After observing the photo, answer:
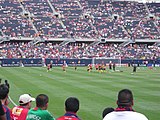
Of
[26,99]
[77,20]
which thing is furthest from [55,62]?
[26,99]

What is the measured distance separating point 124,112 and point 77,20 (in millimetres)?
86791

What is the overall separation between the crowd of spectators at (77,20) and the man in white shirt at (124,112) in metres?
77.9

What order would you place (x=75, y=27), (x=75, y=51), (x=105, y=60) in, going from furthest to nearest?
(x=75, y=27) < (x=75, y=51) < (x=105, y=60)

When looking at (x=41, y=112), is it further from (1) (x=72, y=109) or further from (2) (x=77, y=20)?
(2) (x=77, y=20)

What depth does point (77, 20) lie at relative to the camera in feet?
304

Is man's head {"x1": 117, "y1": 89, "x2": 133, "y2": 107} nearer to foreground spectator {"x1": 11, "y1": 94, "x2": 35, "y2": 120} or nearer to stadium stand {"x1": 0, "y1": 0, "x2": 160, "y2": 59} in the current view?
foreground spectator {"x1": 11, "y1": 94, "x2": 35, "y2": 120}

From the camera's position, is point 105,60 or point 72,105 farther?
point 105,60

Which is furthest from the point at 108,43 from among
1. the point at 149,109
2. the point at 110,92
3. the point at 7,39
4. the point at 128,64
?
the point at 149,109

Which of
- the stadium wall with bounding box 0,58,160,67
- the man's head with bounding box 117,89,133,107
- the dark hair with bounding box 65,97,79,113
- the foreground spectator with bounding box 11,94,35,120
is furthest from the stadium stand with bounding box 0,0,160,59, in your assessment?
the man's head with bounding box 117,89,133,107

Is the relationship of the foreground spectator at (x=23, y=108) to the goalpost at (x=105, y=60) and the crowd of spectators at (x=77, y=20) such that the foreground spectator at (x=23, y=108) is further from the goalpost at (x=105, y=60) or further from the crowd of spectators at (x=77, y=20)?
the crowd of spectators at (x=77, y=20)

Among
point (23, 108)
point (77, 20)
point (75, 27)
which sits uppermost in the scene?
point (77, 20)

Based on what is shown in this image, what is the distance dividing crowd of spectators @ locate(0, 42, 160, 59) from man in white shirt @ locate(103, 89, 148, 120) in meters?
70.9

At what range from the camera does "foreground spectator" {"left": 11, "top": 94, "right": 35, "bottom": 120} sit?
30.5ft

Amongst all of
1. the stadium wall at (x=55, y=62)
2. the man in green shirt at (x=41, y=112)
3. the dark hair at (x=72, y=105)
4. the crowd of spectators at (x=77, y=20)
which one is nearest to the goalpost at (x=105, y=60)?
the stadium wall at (x=55, y=62)
